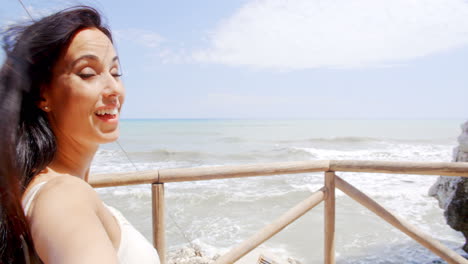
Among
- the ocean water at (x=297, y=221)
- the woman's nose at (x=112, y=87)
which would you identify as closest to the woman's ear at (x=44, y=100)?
the woman's nose at (x=112, y=87)

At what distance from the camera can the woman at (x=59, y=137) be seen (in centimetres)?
49

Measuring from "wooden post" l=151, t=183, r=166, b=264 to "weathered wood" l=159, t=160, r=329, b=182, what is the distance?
2.4 inches

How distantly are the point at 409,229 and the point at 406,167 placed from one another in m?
0.39

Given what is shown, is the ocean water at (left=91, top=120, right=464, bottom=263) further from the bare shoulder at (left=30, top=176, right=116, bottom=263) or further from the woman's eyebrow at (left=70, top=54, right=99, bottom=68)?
the bare shoulder at (left=30, top=176, right=116, bottom=263)

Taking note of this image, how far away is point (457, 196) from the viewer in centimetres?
307

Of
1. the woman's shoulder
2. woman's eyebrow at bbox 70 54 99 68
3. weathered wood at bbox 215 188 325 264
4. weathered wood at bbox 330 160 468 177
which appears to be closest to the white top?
the woman's shoulder

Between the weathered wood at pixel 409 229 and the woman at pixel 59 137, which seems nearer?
the woman at pixel 59 137

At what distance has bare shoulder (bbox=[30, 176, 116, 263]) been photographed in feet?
1.53

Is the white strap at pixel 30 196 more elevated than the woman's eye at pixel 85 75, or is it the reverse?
the woman's eye at pixel 85 75

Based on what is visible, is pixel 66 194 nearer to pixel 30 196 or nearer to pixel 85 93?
pixel 30 196

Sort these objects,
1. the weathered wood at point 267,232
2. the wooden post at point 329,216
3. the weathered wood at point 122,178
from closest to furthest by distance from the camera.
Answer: the weathered wood at point 122,178 → the weathered wood at point 267,232 → the wooden post at point 329,216

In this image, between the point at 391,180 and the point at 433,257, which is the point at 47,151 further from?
the point at 391,180

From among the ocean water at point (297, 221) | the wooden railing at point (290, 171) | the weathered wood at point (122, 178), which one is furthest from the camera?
the ocean water at point (297, 221)

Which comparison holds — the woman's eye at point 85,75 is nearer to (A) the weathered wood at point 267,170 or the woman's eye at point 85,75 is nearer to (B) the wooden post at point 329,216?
(A) the weathered wood at point 267,170
